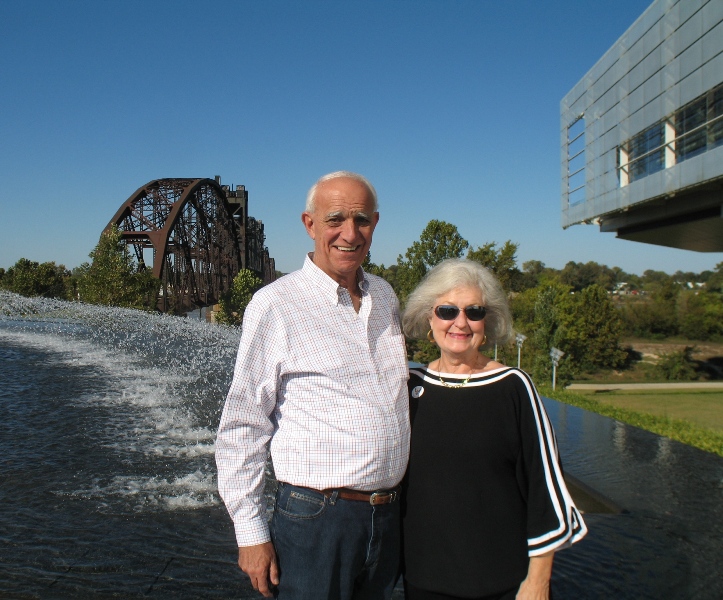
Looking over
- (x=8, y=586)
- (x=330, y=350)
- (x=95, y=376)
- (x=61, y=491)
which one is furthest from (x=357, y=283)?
(x=95, y=376)

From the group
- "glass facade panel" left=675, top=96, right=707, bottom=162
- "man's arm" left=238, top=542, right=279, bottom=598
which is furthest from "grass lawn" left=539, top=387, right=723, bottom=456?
"man's arm" left=238, top=542, right=279, bottom=598

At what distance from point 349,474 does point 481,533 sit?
49 centimetres

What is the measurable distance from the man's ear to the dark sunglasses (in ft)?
1.76

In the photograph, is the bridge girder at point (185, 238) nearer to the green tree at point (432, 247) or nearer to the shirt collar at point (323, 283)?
the green tree at point (432, 247)

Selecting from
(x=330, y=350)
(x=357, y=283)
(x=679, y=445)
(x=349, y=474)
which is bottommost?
(x=679, y=445)

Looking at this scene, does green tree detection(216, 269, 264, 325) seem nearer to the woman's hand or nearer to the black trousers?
the black trousers

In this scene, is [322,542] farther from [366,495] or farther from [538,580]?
[538,580]

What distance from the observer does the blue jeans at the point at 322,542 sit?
6.83 feet

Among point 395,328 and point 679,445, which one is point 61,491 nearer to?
point 395,328

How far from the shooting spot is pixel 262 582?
2.12 m

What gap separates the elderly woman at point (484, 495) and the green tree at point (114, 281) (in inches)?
1203

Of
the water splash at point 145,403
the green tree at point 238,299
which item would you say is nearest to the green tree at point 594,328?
the green tree at point 238,299

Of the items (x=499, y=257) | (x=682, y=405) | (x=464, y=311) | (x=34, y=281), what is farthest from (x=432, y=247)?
(x=34, y=281)

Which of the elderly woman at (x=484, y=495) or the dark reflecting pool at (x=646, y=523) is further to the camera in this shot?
the dark reflecting pool at (x=646, y=523)
